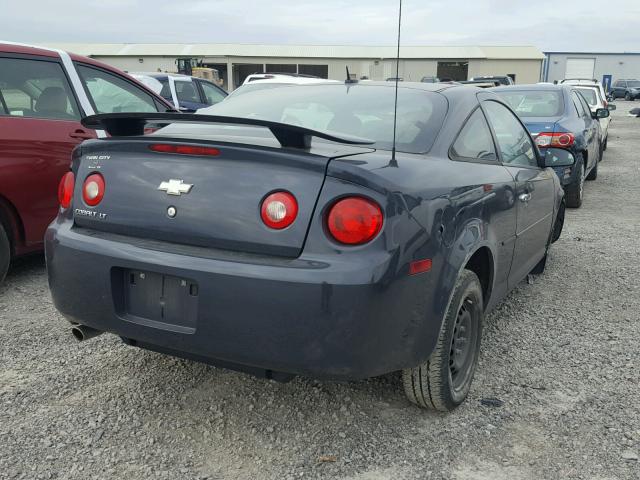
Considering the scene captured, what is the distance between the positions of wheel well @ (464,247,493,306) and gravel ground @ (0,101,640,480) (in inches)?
18.5

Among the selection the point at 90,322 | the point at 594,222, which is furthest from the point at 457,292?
the point at 594,222

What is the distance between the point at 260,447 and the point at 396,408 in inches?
27.2

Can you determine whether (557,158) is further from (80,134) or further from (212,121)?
(80,134)

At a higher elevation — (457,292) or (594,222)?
(457,292)

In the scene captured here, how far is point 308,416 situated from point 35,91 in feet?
11.0

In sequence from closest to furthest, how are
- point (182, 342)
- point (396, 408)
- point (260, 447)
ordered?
point (182, 342)
point (260, 447)
point (396, 408)

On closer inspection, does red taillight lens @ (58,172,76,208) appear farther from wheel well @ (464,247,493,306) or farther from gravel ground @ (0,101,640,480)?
wheel well @ (464,247,493,306)

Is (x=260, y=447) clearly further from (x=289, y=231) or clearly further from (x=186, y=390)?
(x=289, y=231)

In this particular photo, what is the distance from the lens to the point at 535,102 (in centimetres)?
811

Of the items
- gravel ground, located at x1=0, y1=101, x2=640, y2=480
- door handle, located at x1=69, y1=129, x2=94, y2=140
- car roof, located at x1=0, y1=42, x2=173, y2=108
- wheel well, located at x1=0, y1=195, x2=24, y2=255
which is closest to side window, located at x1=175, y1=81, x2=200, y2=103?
car roof, located at x1=0, y1=42, x2=173, y2=108

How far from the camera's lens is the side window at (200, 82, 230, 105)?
13.0m

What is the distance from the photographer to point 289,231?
2.20 meters

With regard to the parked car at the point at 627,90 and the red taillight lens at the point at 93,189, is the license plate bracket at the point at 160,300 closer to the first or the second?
the red taillight lens at the point at 93,189

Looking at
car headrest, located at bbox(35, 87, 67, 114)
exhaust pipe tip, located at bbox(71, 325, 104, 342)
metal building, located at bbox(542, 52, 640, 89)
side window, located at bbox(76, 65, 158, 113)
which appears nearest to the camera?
exhaust pipe tip, located at bbox(71, 325, 104, 342)
